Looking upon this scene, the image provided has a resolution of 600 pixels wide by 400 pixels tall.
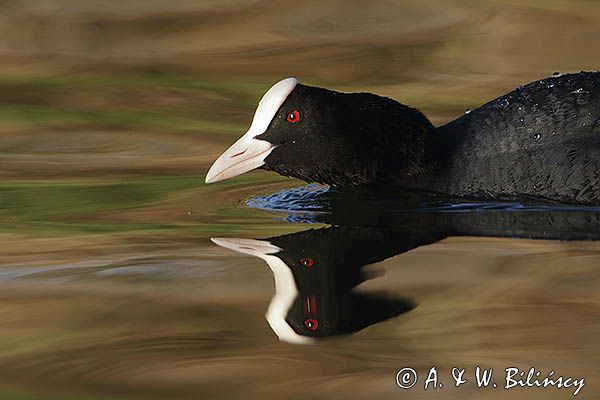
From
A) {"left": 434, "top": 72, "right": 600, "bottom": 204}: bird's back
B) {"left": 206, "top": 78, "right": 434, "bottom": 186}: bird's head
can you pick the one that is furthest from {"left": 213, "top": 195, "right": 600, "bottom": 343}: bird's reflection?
{"left": 206, "top": 78, "right": 434, "bottom": 186}: bird's head

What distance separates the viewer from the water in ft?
12.1

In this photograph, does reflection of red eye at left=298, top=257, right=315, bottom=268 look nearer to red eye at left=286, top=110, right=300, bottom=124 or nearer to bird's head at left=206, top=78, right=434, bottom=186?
bird's head at left=206, top=78, right=434, bottom=186

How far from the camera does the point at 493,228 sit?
17.8ft

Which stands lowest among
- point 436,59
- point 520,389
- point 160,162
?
point 520,389

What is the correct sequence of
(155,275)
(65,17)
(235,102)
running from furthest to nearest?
1. (65,17)
2. (235,102)
3. (155,275)

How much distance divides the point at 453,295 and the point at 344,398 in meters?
1.04

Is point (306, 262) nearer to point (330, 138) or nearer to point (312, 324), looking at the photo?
point (312, 324)

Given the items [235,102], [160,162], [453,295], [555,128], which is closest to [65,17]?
[235,102]

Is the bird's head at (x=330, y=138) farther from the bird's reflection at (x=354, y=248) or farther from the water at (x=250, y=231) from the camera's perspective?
the bird's reflection at (x=354, y=248)

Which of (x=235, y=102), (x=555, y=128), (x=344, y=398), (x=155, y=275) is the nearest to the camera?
(x=344, y=398)

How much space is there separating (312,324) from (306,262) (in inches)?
29.5

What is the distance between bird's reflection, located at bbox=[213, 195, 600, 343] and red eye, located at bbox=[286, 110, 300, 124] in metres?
0.54

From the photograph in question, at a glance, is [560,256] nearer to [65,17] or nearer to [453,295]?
[453,295]

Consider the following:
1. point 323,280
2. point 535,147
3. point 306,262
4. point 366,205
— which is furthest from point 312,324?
point 535,147
